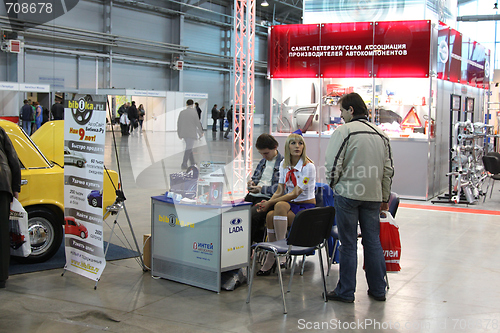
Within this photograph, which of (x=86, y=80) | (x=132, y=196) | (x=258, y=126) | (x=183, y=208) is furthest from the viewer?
(x=258, y=126)

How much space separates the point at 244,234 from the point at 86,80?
2021 cm

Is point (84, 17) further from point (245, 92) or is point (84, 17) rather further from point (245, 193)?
point (245, 193)

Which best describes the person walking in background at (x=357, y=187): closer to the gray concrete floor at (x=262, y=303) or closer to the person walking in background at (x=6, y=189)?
the gray concrete floor at (x=262, y=303)

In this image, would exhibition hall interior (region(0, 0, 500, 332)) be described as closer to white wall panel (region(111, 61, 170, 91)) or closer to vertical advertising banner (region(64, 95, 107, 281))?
vertical advertising banner (region(64, 95, 107, 281))

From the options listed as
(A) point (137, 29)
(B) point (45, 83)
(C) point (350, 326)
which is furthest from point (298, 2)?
(C) point (350, 326)

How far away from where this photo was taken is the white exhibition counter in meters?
3.79

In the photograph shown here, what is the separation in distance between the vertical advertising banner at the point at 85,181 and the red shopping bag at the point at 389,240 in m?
2.20

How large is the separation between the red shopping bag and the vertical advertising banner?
220 cm

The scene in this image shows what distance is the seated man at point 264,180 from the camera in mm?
4629

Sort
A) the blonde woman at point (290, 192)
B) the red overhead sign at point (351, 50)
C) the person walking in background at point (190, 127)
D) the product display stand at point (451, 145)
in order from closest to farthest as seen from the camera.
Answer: the blonde woman at point (290, 192)
the product display stand at point (451, 145)
the red overhead sign at point (351, 50)
the person walking in background at point (190, 127)

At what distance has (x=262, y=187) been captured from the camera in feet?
15.5

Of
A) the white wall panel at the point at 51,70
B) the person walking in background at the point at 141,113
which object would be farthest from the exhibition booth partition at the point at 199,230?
the person walking in background at the point at 141,113

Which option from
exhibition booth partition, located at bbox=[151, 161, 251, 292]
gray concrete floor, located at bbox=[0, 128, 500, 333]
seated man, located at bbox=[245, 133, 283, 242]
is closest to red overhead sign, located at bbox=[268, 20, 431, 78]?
gray concrete floor, located at bbox=[0, 128, 500, 333]

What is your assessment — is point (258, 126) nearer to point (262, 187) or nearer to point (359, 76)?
point (359, 76)
